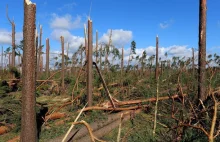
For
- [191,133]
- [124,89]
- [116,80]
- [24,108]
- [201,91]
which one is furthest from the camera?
[116,80]

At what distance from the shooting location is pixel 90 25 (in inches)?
226

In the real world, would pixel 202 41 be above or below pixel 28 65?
above

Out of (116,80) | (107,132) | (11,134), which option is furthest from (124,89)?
(11,134)

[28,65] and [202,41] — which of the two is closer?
[28,65]

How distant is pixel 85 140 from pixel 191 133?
2.05 meters

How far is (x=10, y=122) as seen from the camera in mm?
5340

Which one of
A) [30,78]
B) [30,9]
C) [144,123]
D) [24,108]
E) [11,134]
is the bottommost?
[11,134]

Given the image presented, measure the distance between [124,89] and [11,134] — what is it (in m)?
3.20

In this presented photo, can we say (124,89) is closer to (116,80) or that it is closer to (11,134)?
(116,80)

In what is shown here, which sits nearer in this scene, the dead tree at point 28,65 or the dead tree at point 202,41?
the dead tree at point 28,65

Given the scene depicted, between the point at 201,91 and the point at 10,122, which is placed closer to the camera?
the point at 201,91

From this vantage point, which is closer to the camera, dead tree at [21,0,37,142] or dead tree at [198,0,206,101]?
dead tree at [21,0,37,142]

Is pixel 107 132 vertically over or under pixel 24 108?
under

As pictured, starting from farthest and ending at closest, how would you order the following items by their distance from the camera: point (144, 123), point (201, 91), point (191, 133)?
point (201, 91), point (144, 123), point (191, 133)
